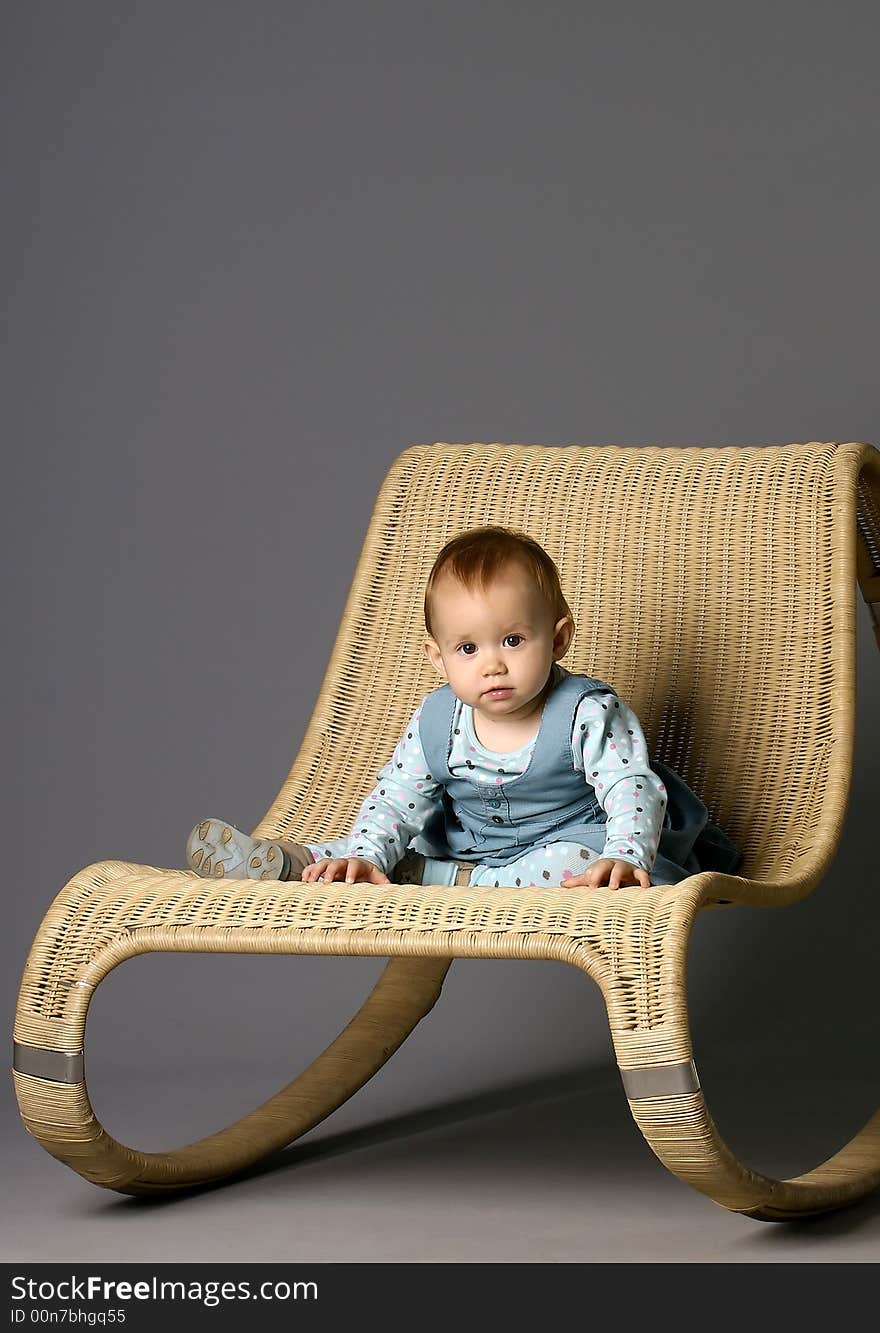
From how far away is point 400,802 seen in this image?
2.60 meters

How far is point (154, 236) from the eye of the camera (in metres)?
3.76

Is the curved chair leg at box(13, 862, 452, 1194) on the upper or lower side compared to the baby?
lower

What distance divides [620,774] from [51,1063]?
0.74 m

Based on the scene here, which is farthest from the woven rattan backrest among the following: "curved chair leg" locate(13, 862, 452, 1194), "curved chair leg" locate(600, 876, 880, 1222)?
"curved chair leg" locate(600, 876, 880, 1222)

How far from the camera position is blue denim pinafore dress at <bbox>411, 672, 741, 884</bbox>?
248 centimetres

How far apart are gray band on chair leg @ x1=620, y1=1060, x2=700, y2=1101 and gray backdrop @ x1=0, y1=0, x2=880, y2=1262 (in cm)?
129

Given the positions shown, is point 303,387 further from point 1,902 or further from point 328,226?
point 1,902

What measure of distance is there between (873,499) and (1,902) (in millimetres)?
1723

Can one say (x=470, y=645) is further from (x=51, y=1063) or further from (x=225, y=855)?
(x=51, y=1063)

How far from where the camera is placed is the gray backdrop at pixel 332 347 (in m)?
3.47

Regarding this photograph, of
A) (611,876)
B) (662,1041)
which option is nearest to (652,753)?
(611,876)

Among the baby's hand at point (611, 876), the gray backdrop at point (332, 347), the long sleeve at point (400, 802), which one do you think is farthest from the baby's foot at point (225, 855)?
the gray backdrop at point (332, 347)

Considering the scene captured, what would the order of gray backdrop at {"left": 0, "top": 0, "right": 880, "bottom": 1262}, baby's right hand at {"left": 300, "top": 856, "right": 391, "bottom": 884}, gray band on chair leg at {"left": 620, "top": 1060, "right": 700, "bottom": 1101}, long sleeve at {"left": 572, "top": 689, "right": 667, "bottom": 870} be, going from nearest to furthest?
gray band on chair leg at {"left": 620, "top": 1060, "right": 700, "bottom": 1101}, long sleeve at {"left": 572, "top": 689, "right": 667, "bottom": 870}, baby's right hand at {"left": 300, "top": 856, "right": 391, "bottom": 884}, gray backdrop at {"left": 0, "top": 0, "right": 880, "bottom": 1262}

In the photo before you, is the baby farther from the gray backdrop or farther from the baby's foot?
the gray backdrop
